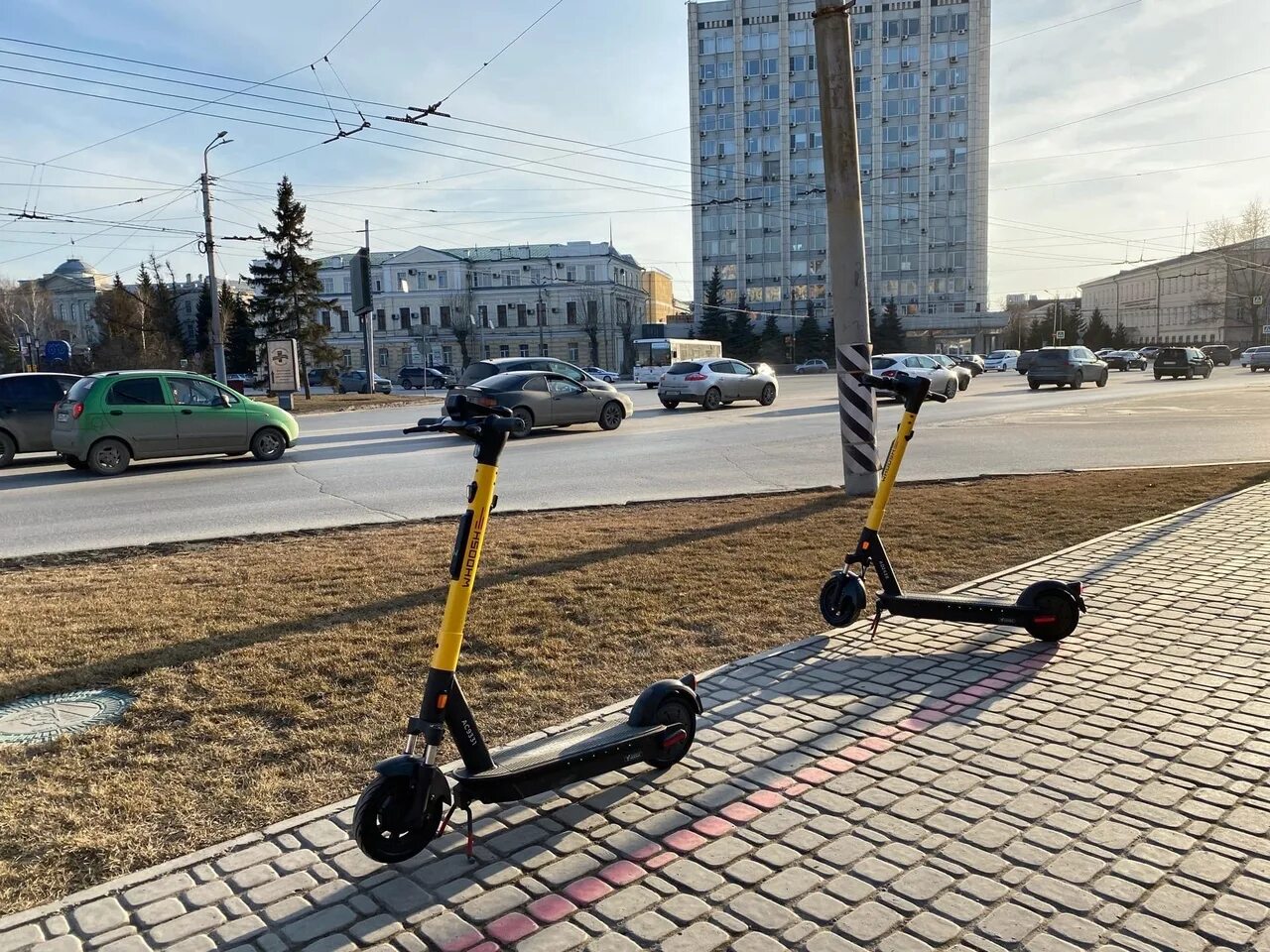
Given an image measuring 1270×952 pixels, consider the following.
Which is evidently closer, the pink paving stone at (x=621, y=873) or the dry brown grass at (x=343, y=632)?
the pink paving stone at (x=621, y=873)

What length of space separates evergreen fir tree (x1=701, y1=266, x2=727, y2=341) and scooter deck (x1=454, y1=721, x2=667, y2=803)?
274 ft

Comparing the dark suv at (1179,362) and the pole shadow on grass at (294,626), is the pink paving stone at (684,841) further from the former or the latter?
the dark suv at (1179,362)

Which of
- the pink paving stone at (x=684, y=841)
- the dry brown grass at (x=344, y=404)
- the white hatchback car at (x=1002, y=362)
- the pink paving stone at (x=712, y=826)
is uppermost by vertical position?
the white hatchback car at (x=1002, y=362)

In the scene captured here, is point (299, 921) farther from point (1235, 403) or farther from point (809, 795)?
point (1235, 403)

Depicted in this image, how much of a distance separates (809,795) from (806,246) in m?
89.9

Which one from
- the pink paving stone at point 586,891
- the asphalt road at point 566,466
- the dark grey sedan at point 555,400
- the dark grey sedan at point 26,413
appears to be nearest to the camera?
the pink paving stone at point 586,891

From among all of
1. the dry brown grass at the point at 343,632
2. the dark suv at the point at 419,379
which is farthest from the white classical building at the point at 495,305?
the dry brown grass at the point at 343,632

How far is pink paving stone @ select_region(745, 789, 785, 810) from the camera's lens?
3388 mm

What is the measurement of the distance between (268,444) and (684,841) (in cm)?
1538

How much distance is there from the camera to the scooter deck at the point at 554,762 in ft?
10.3

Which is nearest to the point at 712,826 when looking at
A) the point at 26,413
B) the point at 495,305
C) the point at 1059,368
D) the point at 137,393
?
the point at 137,393

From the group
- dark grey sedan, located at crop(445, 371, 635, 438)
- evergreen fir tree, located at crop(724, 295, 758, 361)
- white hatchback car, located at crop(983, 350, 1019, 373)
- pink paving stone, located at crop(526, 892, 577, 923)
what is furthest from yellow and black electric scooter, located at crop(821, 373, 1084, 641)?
evergreen fir tree, located at crop(724, 295, 758, 361)

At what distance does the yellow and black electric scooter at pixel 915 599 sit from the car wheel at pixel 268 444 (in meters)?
13.6

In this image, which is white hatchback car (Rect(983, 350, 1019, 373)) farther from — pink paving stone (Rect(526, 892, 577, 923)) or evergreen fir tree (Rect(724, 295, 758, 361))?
pink paving stone (Rect(526, 892, 577, 923))
